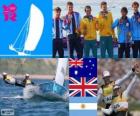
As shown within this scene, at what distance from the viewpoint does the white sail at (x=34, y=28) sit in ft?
44.3

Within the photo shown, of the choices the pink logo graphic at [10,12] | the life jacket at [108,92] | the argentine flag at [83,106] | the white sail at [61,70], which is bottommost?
the argentine flag at [83,106]

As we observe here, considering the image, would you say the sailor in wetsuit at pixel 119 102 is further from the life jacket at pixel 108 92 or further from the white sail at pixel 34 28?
the white sail at pixel 34 28

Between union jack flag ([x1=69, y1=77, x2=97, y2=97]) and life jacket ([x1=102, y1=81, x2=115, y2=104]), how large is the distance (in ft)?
0.47

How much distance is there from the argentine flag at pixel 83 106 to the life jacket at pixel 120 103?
296 mm

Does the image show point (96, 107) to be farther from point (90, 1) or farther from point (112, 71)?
point (90, 1)

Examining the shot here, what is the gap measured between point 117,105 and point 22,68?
1.51m

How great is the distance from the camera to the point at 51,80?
44.3ft

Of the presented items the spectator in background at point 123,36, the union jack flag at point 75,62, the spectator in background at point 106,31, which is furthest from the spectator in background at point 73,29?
the spectator in background at point 123,36

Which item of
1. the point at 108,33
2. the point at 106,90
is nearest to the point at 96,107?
the point at 106,90

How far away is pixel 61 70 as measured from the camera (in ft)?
44.1

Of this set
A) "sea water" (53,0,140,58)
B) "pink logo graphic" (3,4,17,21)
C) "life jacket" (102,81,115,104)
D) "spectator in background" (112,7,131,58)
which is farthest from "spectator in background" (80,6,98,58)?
"pink logo graphic" (3,4,17,21)

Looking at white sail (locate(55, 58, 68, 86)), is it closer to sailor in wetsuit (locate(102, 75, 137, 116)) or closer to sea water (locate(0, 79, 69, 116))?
sea water (locate(0, 79, 69, 116))

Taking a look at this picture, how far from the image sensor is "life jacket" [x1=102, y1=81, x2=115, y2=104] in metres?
13.5

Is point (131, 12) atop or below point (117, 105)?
atop
